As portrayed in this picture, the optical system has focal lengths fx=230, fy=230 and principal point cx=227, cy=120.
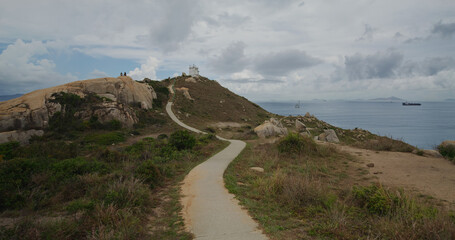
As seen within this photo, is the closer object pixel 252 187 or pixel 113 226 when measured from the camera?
pixel 113 226

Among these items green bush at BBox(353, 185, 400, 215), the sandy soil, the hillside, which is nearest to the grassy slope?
green bush at BBox(353, 185, 400, 215)

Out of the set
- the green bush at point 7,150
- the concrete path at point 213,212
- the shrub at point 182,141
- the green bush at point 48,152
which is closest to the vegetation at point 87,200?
the green bush at point 48,152

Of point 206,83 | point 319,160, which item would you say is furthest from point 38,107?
point 206,83

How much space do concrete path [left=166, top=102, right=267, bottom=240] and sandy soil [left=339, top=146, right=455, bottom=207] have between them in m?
7.52

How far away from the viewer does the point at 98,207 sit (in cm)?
582

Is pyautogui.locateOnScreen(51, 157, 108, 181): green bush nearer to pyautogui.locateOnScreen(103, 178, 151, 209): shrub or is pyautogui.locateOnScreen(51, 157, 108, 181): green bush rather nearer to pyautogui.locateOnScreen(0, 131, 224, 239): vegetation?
pyautogui.locateOnScreen(0, 131, 224, 239): vegetation

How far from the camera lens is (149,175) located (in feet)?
30.5

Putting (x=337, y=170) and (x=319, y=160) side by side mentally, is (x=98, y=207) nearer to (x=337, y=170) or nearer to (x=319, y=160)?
(x=337, y=170)

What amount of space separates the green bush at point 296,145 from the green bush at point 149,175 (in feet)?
31.2

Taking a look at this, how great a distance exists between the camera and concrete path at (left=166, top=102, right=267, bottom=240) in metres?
5.15

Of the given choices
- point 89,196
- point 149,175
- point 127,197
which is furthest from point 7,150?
point 127,197

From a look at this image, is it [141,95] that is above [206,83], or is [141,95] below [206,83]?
below

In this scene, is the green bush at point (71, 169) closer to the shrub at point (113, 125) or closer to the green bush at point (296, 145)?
the green bush at point (296, 145)

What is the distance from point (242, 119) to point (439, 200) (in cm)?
4188
